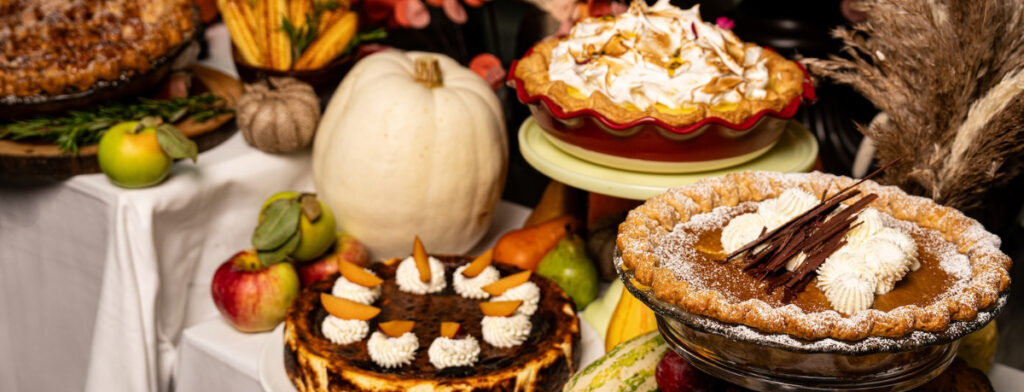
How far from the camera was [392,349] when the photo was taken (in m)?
1.22

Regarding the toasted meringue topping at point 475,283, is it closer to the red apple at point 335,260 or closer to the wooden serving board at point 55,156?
the red apple at point 335,260

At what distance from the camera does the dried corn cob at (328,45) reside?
1.96 metres

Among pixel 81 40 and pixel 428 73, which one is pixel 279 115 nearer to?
pixel 428 73

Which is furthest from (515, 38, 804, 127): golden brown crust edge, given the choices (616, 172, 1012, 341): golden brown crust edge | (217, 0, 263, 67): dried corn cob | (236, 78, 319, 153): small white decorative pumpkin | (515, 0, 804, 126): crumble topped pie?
(217, 0, 263, 67): dried corn cob

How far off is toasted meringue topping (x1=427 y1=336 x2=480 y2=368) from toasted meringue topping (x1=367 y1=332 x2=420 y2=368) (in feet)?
0.10

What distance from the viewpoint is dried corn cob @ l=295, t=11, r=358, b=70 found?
1.96 metres

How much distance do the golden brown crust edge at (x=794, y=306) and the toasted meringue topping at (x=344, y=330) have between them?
0.54 meters

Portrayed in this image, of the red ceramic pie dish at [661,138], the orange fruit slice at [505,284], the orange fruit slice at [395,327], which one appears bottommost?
the orange fruit slice at [505,284]


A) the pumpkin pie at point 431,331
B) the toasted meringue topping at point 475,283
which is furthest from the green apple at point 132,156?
the toasted meringue topping at point 475,283

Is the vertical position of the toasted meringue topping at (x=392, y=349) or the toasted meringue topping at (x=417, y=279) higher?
the toasted meringue topping at (x=392, y=349)

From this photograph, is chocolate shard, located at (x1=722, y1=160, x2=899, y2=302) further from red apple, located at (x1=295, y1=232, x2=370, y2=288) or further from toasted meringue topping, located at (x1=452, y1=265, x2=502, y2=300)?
red apple, located at (x1=295, y1=232, x2=370, y2=288)

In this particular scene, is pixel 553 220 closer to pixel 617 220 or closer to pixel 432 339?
pixel 617 220

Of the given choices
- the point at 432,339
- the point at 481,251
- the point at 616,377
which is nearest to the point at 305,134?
the point at 481,251

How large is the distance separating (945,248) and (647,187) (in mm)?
474
